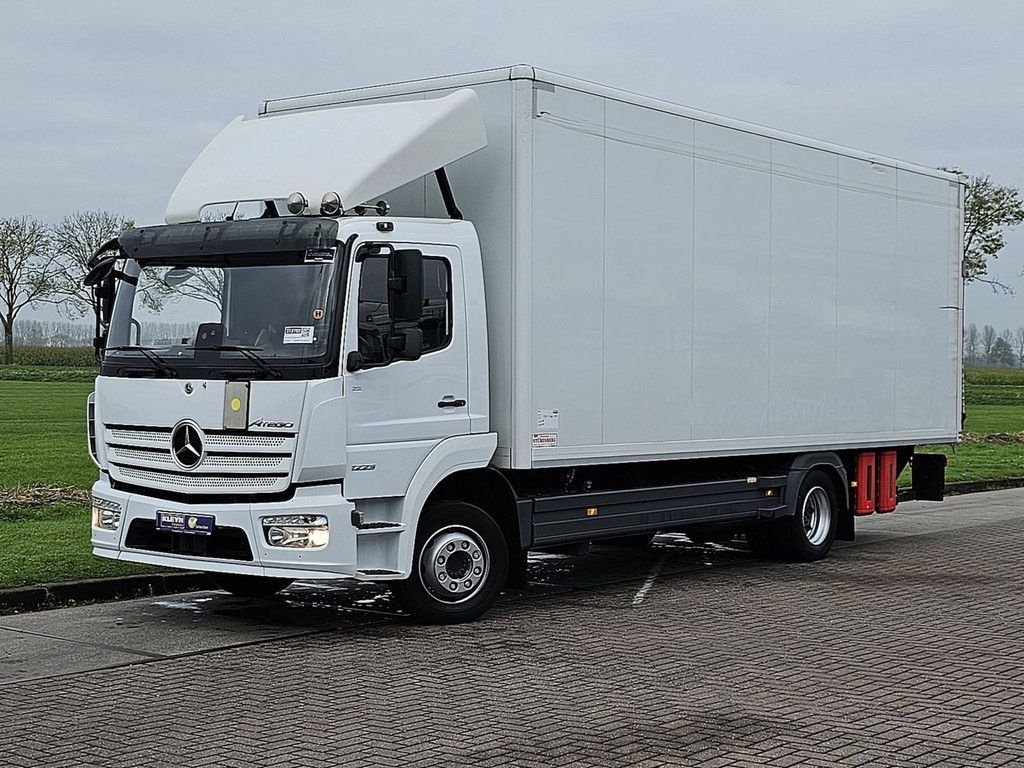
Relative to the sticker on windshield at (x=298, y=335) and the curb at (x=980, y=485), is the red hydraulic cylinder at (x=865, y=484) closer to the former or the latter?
the sticker on windshield at (x=298, y=335)

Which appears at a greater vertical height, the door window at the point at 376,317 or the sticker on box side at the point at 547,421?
the door window at the point at 376,317

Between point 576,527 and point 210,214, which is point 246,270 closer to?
point 210,214

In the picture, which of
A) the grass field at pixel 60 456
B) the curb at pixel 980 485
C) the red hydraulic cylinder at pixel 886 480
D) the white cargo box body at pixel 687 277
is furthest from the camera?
the curb at pixel 980 485

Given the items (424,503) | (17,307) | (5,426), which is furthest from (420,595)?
(17,307)

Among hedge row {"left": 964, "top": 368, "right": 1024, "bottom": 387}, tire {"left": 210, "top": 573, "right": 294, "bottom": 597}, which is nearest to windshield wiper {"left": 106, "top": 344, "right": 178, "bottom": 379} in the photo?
tire {"left": 210, "top": 573, "right": 294, "bottom": 597}

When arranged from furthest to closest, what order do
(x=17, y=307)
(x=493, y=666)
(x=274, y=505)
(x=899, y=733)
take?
1. (x=17, y=307)
2. (x=274, y=505)
3. (x=493, y=666)
4. (x=899, y=733)

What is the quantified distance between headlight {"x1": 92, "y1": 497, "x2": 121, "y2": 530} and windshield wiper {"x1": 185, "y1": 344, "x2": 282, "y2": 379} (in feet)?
4.49

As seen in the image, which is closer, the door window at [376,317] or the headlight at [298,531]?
the headlight at [298,531]

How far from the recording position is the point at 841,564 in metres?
14.4

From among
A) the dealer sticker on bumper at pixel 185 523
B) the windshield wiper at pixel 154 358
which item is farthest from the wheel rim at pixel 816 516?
the windshield wiper at pixel 154 358

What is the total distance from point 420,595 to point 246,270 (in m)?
2.52

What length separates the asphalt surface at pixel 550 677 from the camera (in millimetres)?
6992

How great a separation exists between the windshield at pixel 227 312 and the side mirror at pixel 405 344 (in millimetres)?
522

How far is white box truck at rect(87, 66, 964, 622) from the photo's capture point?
984 cm
